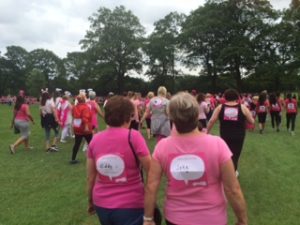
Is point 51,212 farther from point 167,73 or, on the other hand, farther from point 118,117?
point 167,73

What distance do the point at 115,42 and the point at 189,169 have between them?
6462 centimetres

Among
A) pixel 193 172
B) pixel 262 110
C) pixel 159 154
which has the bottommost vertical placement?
pixel 262 110

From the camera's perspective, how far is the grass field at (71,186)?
6.86m

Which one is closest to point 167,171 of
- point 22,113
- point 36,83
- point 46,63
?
point 22,113

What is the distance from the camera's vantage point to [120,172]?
3693 mm

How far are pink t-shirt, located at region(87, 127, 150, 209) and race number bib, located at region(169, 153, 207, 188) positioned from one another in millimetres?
499

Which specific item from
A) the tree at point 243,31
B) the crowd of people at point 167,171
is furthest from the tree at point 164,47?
the crowd of people at point 167,171

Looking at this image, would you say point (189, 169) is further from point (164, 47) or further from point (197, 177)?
point (164, 47)

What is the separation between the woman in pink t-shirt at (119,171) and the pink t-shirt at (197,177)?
0.45 metres

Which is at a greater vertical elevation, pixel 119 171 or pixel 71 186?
pixel 119 171

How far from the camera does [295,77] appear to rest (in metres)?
55.9

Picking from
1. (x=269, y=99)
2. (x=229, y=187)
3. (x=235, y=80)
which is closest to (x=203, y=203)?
(x=229, y=187)

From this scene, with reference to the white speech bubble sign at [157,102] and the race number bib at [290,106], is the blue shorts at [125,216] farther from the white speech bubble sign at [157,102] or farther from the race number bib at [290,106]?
the race number bib at [290,106]

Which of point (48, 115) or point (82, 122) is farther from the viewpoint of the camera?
point (48, 115)
